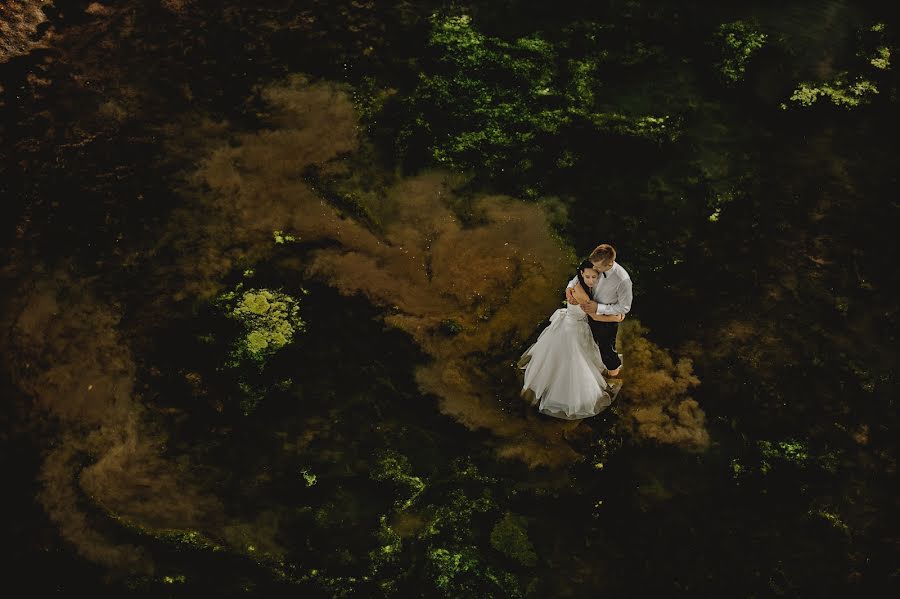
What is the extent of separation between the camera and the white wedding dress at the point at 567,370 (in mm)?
4465

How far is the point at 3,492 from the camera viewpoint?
4523 millimetres

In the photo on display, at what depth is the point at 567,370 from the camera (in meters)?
4.56

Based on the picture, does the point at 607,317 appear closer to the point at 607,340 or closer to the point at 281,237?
the point at 607,340

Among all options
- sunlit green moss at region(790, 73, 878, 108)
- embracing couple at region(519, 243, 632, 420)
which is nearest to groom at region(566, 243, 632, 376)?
embracing couple at region(519, 243, 632, 420)

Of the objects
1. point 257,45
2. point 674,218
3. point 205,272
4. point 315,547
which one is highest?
point 257,45

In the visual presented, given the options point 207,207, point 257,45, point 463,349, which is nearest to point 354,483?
point 463,349

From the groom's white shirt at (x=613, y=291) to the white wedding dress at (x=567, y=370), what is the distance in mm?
181

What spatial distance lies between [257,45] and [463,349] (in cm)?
538

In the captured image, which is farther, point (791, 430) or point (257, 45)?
point (257, 45)

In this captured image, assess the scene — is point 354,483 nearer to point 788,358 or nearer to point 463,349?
point 463,349

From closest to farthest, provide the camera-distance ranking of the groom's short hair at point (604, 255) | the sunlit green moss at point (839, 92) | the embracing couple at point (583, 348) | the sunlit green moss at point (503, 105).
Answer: the groom's short hair at point (604, 255), the embracing couple at point (583, 348), the sunlit green moss at point (503, 105), the sunlit green moss at point (839, 92)

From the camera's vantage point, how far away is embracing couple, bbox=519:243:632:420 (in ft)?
13.9

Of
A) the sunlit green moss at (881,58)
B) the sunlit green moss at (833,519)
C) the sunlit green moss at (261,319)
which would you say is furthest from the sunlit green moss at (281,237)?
the sunlit green moss at (881,58)

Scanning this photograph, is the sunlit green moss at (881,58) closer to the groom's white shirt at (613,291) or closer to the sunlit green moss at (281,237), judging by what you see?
the groom's white shirt at (613,291)
